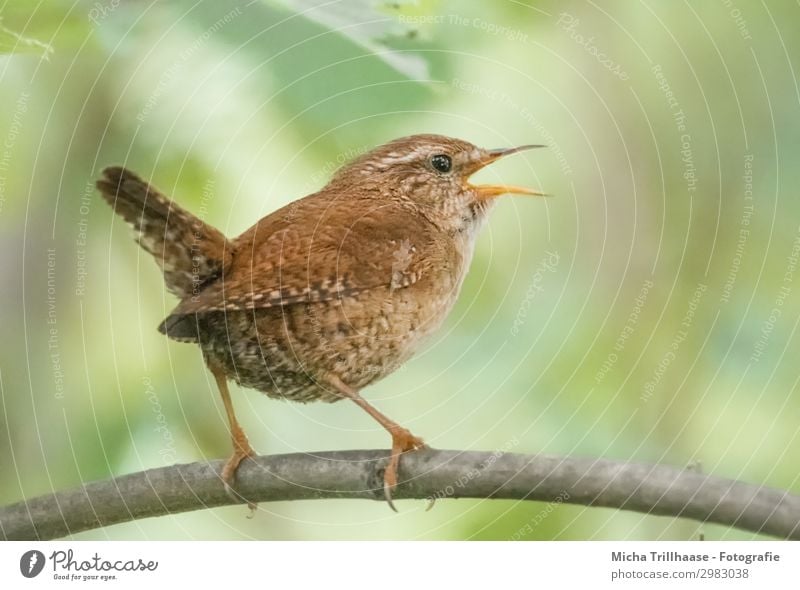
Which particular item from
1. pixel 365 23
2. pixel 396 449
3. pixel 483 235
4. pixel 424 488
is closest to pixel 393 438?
pixel 396 449

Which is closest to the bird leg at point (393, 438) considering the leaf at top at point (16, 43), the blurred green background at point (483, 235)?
the blurred green background at point (483, 235)

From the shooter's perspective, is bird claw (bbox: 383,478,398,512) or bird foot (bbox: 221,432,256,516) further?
bird foot (bbox: 221,432,256,516)

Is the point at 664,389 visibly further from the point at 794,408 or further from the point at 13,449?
the point at 13,449

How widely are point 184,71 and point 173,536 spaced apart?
4.08 ft

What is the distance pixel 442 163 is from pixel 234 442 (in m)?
0.89

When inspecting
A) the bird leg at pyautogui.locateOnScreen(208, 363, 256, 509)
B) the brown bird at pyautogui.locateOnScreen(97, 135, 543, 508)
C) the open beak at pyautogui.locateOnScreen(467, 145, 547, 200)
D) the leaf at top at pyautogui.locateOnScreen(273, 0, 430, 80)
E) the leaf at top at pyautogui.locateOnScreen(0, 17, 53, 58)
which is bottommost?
the bird leg at pyautogui.locateOnScreen(208, 363, 256, 509)

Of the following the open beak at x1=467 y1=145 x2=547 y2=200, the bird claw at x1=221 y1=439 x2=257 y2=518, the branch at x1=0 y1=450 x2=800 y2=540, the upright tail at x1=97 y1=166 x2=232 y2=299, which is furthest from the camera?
the open beak at x1=467 y1=145 x2=547 y2=200

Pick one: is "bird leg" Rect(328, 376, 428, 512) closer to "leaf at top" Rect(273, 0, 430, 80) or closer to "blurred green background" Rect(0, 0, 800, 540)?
"blurred green background" Rect(0, 0, 800, 540)

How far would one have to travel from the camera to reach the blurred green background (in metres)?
2.51

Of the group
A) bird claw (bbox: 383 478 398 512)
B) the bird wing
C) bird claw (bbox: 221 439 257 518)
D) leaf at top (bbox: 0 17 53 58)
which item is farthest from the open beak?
leaf at top (bbox: 0 17 53 58)

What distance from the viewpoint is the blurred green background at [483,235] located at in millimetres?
2510

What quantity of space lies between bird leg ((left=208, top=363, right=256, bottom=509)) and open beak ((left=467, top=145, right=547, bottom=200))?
0.80m

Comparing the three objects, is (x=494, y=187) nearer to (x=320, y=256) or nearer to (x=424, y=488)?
(x=320, y=256)

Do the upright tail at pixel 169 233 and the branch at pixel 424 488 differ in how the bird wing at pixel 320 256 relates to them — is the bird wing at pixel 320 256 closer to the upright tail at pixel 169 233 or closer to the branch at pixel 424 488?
the upright tail at pixel 169 233
